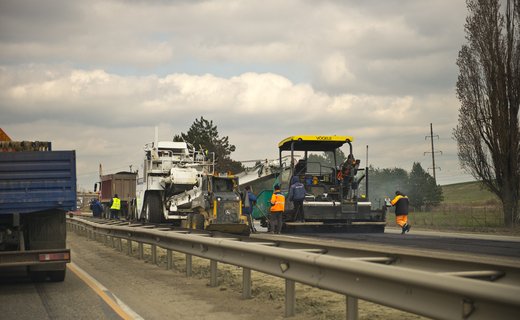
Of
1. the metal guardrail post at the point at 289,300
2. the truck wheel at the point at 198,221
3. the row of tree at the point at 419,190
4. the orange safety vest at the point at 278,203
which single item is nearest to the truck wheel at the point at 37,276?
the metal guardrail post at the point at 289,300

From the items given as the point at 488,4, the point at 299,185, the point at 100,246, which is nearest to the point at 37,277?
the point at 100,246

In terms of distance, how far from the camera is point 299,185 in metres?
24.0

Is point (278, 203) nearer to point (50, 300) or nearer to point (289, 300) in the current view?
point (50, 300)

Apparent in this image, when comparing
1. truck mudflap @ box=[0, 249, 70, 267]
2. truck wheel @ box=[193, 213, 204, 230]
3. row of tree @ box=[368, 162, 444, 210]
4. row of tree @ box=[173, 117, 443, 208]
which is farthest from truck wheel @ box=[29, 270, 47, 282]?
row of tree @ box=[368, 162, 444, 210]

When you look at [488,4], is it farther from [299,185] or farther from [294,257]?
[294,257]

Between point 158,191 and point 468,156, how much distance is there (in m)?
16.5

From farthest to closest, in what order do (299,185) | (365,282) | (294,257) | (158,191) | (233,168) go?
(233,168)
(158,191)
(299,185)
(294,257)
(365,282)

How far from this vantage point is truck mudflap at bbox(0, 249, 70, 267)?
11188mm

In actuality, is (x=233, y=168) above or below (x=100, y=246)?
above

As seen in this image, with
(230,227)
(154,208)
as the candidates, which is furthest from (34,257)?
(154,208)

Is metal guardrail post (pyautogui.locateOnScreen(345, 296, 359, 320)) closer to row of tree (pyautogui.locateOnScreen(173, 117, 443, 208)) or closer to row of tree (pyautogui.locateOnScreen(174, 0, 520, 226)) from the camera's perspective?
row of tree (pyautogui.locateOnScreen(174, 0, 520, 226))

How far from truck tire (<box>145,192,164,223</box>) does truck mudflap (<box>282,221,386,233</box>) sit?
18.0 feet

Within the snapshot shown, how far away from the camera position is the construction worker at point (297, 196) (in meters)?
23.9

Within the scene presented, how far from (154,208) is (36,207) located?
16002 mm
